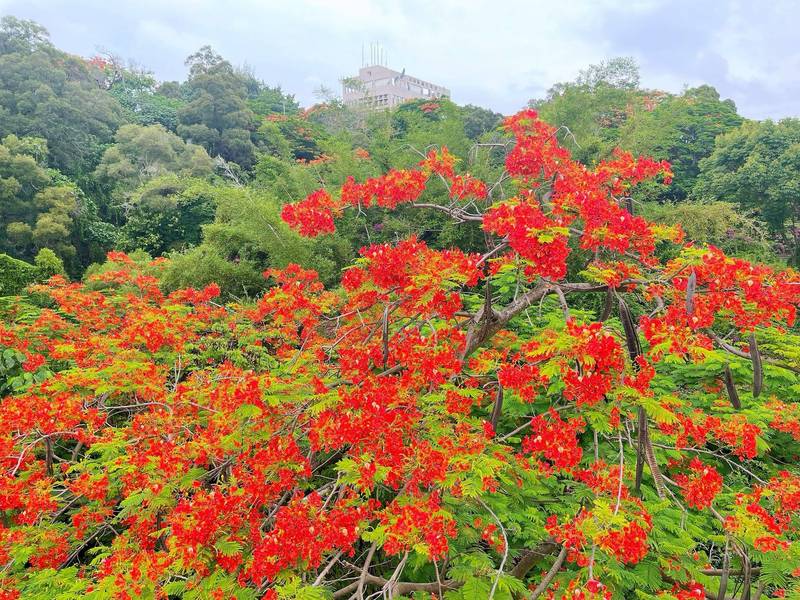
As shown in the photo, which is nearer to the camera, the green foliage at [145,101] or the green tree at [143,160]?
the green tree at [143,160]

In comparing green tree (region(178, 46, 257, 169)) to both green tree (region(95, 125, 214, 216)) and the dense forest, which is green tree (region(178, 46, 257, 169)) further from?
the dense forest

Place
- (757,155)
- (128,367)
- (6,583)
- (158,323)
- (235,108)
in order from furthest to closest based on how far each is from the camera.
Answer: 1. (235,108)
2. (757,155)
3. (158,323)
4. (128,367)
5. (6,583)

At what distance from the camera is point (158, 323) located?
19.4 feet

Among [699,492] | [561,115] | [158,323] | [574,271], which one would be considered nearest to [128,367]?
[158,323]

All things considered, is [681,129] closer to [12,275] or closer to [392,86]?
[12,275]

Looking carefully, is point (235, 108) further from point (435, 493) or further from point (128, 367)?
point (435, 493)

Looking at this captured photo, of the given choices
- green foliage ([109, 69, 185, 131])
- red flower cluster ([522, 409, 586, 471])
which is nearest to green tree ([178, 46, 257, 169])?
green foliage ([109, 69, 185, 131])

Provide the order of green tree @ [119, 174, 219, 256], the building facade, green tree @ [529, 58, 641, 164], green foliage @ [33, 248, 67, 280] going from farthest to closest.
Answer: the building facade → green tree @ [119, 174, 219, 256] → green tree @ [529, 58, 641, 164] → green foliage @ [33, 248, 67, 280]

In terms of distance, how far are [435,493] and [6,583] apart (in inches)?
116

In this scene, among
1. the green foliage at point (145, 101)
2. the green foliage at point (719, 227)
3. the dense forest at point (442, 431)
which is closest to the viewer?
the dense forest at point (442, 431)

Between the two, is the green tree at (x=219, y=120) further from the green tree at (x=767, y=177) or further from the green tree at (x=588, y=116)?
the green tree at (x=767, y=177)

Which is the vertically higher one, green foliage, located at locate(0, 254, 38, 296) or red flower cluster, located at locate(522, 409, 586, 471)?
red flower cluster, located at locate(522, 409, 586, 471)

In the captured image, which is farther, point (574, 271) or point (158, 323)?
point (574, 271)

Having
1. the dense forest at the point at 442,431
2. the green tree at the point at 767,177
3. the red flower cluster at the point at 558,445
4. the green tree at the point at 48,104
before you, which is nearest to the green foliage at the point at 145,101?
the green tree at the point at 48,104
